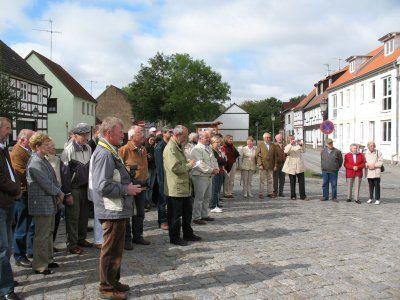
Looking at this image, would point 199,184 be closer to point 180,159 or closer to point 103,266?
point 180,159

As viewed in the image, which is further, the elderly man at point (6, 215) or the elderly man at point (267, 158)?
the elderly man at point (267, 158)

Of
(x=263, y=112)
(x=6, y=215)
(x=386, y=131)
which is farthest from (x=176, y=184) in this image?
(x=263, y=112)

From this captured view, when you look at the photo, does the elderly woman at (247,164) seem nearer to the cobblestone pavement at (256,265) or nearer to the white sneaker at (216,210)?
the white sneaker at (216,210)

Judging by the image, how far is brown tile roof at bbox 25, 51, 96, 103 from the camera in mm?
46375

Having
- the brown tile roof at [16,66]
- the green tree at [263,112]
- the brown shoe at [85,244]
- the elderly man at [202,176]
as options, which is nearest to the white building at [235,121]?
the green tree at [263,112]

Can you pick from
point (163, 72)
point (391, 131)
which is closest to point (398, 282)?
point (391, 131)

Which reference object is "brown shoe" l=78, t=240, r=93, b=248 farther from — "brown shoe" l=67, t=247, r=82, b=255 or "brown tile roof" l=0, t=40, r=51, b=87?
"brown tile roof" l=0, t=40, r=51, b=87

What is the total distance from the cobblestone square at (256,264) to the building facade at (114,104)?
212 ft

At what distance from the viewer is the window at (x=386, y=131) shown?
30016 millimetres

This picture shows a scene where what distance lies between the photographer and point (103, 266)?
450 cm

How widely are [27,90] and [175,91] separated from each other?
3288cm

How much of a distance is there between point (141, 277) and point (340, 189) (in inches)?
475

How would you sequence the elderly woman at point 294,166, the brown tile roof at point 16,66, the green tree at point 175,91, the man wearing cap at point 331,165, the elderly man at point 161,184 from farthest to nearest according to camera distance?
the green tree at point 175,91 → the brown tile roof at point 16,66 → the elderly woman at point 294,166 → the man wearing cap at point 331,165 → the elderly man at point 161,184

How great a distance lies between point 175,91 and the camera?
222 feet
